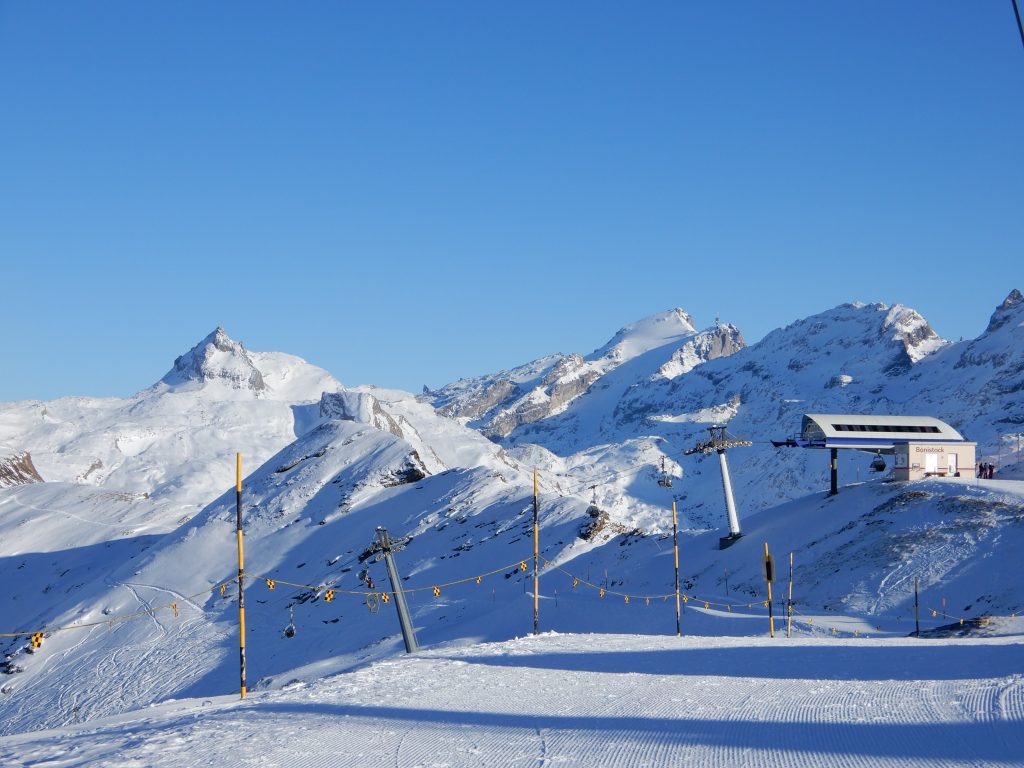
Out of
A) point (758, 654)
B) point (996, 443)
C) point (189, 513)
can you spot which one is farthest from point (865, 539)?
point (996, 443)

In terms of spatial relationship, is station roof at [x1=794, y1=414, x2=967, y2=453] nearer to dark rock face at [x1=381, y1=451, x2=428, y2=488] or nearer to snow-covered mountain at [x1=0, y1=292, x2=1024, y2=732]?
snow-covered mountain at [x1=0, y1=292, x2=1024, y2=732]

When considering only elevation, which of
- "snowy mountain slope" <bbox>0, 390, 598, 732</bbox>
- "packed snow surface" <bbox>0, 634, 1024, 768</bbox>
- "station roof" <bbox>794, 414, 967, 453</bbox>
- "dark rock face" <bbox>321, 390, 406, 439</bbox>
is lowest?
"snowy mountain slope" <bbox>0, 390, 598, 732</bbox>

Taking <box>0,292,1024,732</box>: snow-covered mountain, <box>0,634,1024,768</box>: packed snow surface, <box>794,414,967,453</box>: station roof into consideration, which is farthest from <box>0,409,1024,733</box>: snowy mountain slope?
<box>0,634,1024,768</box>: packed snow surface

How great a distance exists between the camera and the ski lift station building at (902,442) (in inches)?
2768

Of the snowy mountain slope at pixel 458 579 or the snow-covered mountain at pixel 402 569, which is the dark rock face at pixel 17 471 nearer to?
the snow-covered mountain at pixel 402 569

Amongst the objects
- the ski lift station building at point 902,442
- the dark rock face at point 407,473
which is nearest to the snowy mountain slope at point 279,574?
the dark rock face at point 407,473

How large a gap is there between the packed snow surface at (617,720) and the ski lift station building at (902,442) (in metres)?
48.3

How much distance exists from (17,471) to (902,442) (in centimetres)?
14931

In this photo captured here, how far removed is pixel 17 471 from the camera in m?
171

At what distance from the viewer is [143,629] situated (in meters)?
72.5

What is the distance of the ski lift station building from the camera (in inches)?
2768

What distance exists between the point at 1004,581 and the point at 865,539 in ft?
32.6

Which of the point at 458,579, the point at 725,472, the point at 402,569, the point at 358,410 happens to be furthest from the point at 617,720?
the point at 358,410

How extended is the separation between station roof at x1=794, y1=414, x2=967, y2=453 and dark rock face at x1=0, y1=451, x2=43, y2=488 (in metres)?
136
